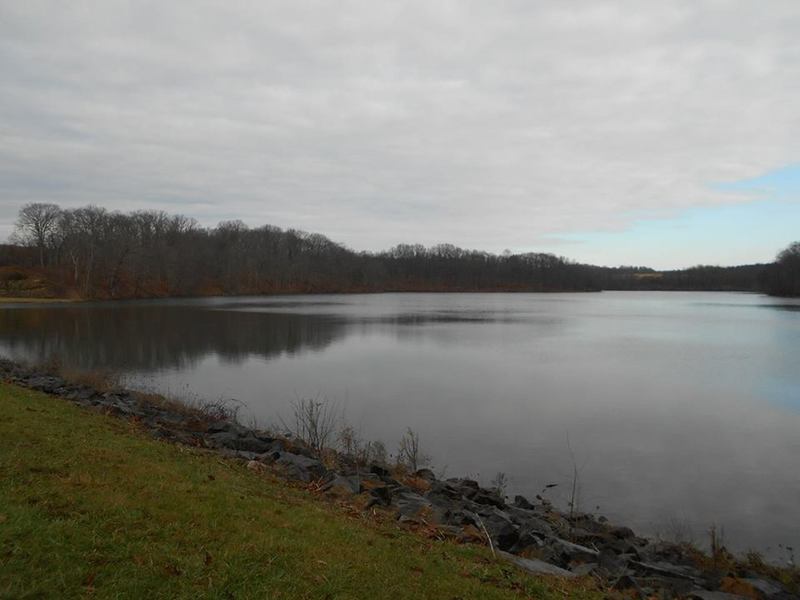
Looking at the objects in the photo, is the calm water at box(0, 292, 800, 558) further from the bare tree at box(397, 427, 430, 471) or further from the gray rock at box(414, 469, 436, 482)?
the gray rock at box(414, 469, 436, 482)

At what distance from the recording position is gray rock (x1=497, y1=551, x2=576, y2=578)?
5.40 m

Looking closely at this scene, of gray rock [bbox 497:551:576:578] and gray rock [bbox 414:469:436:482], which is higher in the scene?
gray rock [bbox 497:551:576:578]

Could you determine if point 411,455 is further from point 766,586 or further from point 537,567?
point 766,586

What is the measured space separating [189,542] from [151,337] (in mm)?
28580

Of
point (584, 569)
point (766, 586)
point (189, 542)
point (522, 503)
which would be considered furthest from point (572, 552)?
point (189, 542)

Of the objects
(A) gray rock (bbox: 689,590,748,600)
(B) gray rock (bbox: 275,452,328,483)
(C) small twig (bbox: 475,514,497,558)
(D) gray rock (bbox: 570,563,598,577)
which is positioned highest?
(C) small twig (bbox: 475,514,497,558)

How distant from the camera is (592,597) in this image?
4.86 m

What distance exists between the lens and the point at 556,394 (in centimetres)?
1675

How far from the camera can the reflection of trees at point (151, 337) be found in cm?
2353

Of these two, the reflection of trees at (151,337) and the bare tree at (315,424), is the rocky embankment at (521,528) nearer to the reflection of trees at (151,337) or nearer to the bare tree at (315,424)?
the bare tree at (315,424)

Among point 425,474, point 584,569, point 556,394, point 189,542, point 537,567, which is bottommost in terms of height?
point 425,474

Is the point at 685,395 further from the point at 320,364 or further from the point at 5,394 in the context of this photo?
Answer: the point at 5,394

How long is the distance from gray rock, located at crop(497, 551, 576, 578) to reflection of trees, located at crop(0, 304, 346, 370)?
18.6m

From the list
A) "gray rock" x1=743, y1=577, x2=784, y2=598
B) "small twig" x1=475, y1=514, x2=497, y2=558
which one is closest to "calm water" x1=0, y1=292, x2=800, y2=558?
"gray rock" x1=743, y1=577, x2=784, y2=598
